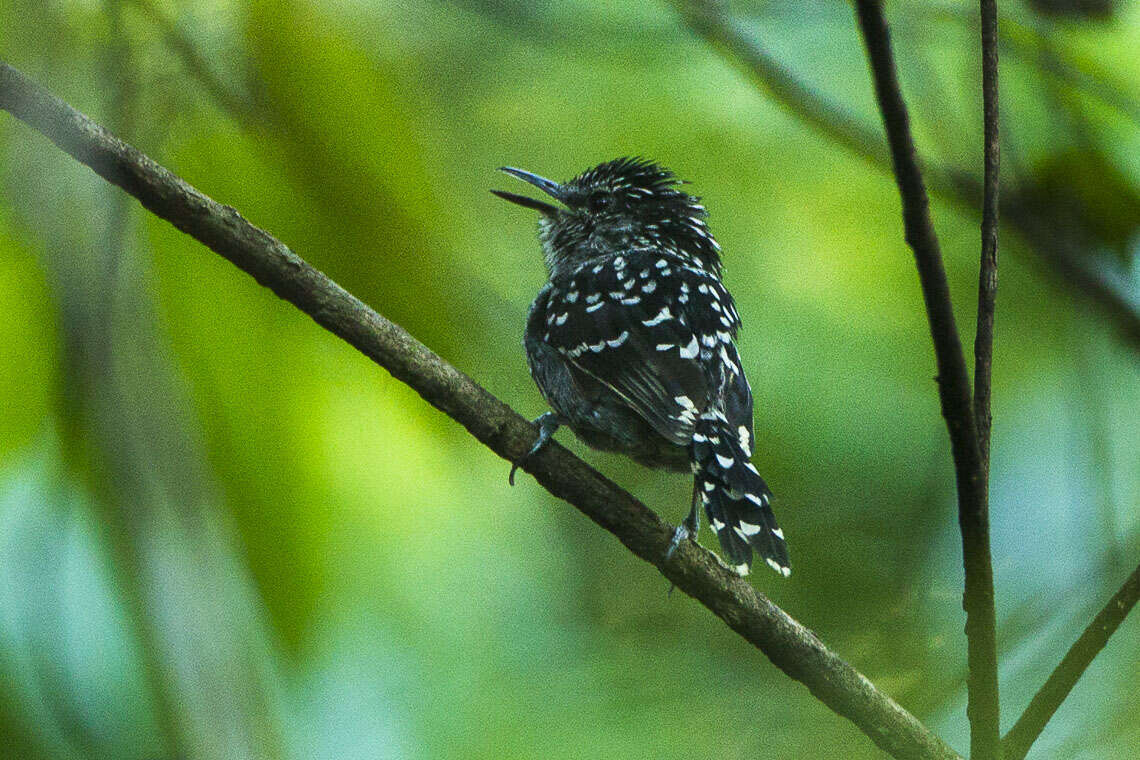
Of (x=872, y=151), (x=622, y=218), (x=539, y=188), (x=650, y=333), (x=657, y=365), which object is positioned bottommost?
(x=657, y=365)

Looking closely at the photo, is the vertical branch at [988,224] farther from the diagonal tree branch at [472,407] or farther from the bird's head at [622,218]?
the bird's head at [622,218]

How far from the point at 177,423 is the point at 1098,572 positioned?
2.50 m

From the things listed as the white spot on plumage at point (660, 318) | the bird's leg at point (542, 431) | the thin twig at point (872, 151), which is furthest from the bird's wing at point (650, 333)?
the thin twig at point (872, 151)

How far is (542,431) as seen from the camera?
2389 millimetres

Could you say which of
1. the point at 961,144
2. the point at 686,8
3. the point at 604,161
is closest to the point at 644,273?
the point at 604,161

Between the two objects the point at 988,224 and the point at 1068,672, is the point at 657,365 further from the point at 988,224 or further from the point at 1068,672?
the point at 1068,672

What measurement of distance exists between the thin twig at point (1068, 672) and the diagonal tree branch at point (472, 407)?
0.55 feet

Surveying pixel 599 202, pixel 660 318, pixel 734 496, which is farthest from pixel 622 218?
pixel 734 496

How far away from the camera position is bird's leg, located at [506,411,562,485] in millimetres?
2240

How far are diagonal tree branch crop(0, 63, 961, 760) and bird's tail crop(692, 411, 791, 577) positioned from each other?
6.9 inches

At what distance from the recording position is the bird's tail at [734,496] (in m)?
2.45

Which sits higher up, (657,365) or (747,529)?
(657,365)

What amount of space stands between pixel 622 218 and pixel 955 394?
2.34 metres

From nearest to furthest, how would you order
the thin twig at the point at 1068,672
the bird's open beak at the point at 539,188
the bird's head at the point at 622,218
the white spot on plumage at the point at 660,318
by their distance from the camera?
the thin twig at the point at 1068,672 → the white spot on plumage at the point at 660,318 → the bird's open beak at the point at 539,188 → the bird's head at the point at 622,218
